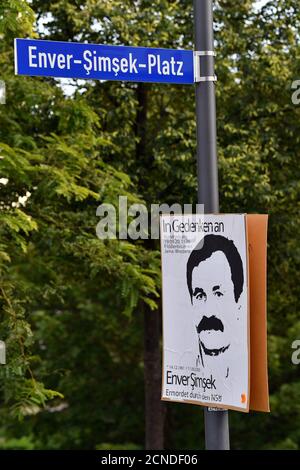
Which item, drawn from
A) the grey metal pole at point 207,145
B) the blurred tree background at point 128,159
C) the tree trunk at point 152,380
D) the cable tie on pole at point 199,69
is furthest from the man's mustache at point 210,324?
the tree trunk at point 152,380

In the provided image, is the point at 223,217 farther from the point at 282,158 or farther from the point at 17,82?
the point at 282,158

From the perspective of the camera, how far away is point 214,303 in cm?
461

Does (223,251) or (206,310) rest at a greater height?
(223,251)

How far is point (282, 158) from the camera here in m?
13.0

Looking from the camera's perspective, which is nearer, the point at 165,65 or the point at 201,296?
the point at 201,296

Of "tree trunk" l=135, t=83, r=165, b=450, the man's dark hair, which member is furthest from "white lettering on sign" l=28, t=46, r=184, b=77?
"tree trunk" l=135, t=83, r=165, b=450

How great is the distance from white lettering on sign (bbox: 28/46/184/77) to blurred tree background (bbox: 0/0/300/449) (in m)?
3.61

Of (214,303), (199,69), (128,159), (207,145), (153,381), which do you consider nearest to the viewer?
(214,303)

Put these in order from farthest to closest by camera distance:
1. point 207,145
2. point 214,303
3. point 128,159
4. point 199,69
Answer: point 128,159
point 199,69
point 207,145
point 214,303

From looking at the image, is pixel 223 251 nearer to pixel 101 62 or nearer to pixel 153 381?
pixel 101 62

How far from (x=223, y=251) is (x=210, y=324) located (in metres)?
0.39

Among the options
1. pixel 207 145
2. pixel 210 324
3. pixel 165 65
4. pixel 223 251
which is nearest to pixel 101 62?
pixel 165 65

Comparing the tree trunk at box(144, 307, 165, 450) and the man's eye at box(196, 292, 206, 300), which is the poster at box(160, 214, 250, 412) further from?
the tree trunk at box(144, 307, 165, 450)

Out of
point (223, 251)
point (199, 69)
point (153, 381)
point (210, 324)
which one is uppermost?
point (199, 69)
